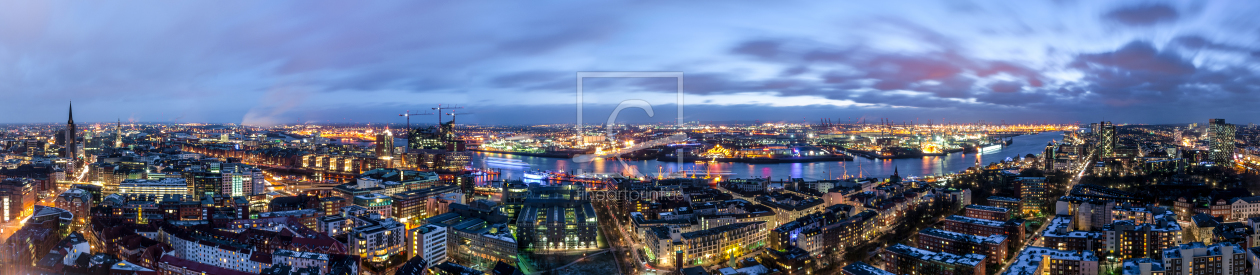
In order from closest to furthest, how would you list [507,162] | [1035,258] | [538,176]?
[1035,258]
[538,176]
[507,162]

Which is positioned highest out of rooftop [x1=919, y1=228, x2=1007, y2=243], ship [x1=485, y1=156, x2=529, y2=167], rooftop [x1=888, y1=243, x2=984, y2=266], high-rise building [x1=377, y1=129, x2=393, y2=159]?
high-rise building [x1=377, y1=129, x2=393, y2=159]

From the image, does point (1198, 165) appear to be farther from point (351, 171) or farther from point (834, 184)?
point (351, 171)

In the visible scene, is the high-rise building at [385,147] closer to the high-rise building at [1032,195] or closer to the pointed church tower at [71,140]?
the pointed church tower at [71,140]

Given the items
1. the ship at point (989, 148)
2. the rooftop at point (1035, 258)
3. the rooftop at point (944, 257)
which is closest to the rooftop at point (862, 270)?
the rooftop at point (944, 257)

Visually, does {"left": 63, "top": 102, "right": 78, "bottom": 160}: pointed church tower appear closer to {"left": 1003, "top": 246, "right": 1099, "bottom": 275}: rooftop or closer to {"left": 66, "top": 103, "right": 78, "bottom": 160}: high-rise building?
{"left": 66, "top": 103, "right": 78, "bottom": 160}: high-rise building

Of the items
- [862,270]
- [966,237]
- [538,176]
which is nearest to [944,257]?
[862,270]

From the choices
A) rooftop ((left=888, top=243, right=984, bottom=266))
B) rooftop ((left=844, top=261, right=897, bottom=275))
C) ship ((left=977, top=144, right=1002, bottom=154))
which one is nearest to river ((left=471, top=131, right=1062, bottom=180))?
ship ((left=977, top=144, right=1002, bottom=154))

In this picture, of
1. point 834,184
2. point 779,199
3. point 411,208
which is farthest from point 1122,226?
point 411,208

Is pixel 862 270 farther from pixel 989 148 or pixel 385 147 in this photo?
pixel 989 148

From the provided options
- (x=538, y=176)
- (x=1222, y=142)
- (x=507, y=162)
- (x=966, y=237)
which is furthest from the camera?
(x=507, y=162)

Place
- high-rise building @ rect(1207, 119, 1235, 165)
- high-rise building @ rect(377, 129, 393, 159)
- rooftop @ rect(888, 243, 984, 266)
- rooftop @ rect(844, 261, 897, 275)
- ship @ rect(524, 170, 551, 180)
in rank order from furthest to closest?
high-rise building @ rect(377, 129, 393, 159)
high-rise building @ rect(1207, 119, 1235, 165)
ship @ rect(524, 170, 551, 180)
rooftop @ rect(888, 243, 984, 266)
rooftop @ rect(844, 261, 897, 275)
